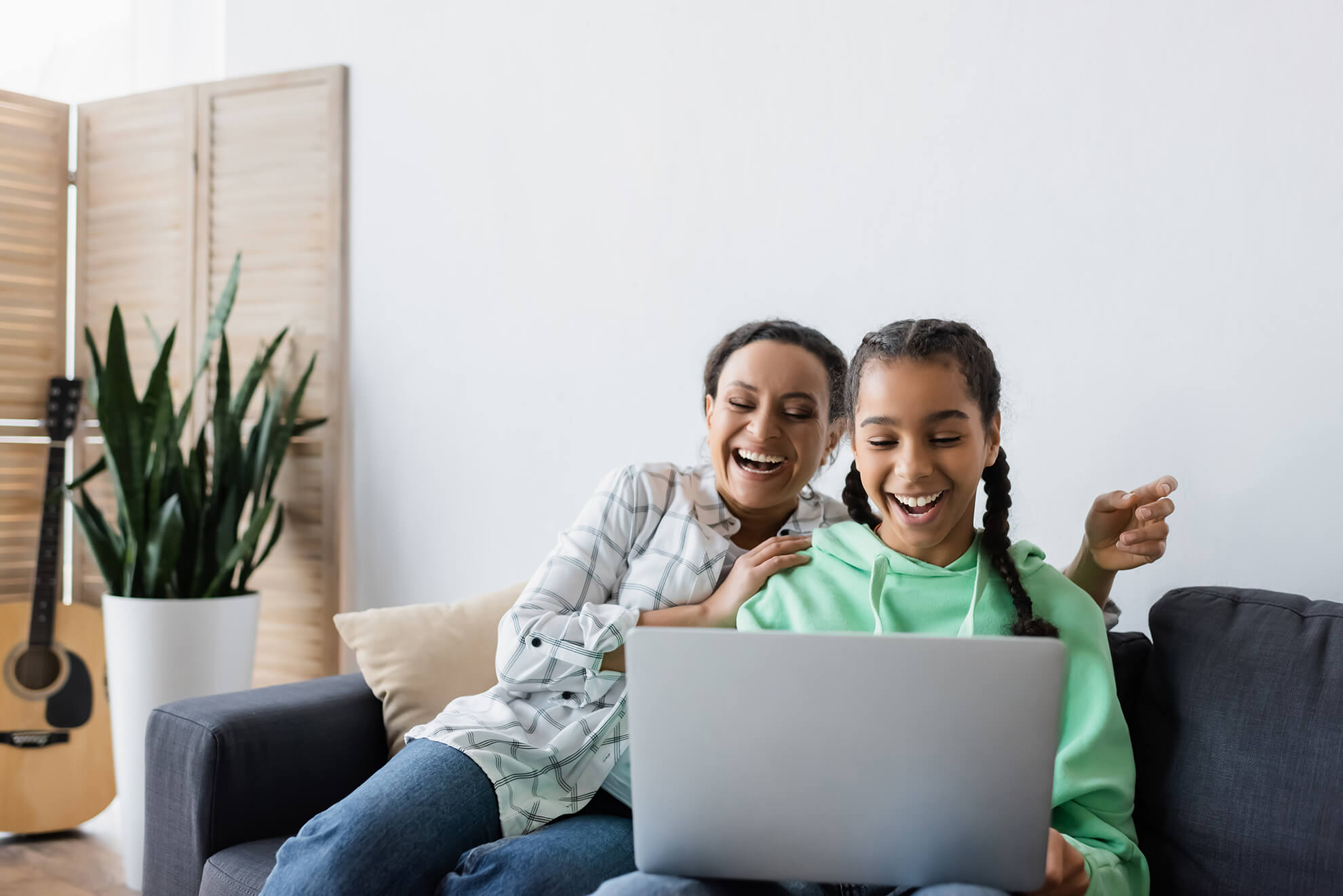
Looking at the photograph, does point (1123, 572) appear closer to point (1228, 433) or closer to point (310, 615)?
point (1228, 433)

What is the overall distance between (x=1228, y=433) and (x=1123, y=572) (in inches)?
11.7

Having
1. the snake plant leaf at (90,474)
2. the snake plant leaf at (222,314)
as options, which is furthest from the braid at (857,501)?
the snake plant leaf at (90,474)

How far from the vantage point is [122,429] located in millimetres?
2693

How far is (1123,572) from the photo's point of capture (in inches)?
75.0

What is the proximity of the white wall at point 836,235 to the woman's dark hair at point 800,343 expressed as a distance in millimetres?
439

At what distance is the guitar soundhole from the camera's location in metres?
2.90

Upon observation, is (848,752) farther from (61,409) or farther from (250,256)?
(61,409)

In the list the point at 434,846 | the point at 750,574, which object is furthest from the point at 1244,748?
the point at 434,846

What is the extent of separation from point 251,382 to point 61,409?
71 cm

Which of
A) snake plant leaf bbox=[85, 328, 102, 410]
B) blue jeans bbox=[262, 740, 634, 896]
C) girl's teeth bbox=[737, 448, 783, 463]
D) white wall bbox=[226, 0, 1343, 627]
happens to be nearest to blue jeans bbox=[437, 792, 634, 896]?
blue jeans bbox=[262, 740, 634, 896]

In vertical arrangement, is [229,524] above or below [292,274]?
below

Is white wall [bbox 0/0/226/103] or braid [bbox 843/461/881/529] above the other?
white wall [bbox 0/0/226/103]

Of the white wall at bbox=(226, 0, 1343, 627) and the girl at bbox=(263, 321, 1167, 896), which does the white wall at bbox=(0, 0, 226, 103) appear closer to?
the white wall at bbox=(226, 0, 1343, 627)

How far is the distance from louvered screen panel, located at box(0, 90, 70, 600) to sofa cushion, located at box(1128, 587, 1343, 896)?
2.99m
